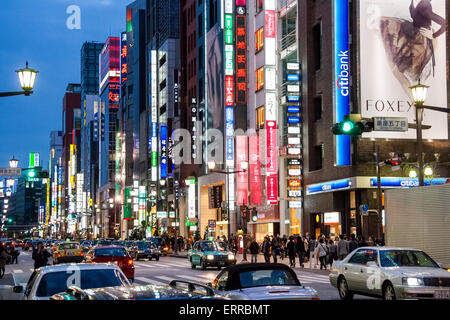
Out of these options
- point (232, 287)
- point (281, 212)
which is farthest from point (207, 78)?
point (232, 287)

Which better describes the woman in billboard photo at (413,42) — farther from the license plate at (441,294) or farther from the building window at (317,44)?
the license plate at (441,294)

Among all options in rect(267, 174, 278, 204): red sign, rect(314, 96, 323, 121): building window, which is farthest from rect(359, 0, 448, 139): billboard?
rect(267, 174, 278, 204): red sign

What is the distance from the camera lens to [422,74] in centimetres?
4956

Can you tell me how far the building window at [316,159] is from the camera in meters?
54.1

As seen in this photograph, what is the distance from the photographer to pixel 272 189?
57.7 meters

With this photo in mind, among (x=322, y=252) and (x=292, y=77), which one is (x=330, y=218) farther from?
(x=322, y=252)

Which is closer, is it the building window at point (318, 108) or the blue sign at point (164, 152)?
the building window at point (318, 108)

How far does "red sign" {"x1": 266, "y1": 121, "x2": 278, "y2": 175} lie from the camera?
57250mm

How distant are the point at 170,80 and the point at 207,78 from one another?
1266 inches

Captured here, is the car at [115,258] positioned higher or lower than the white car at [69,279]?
lower

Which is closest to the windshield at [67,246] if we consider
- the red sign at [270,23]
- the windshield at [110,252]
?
the windshield at [110,252]

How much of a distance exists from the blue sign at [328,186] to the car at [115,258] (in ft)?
72.5

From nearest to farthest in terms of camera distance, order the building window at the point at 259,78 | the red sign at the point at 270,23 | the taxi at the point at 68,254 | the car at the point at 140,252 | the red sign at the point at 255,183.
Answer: the taxi at the point at 68,254
the car at the point at 140,252
the red sign at the point at 270,23
the red sign at the point at 255,183
the building window at the point at 259,78

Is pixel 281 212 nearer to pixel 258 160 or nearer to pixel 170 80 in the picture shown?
pixel 258 160
